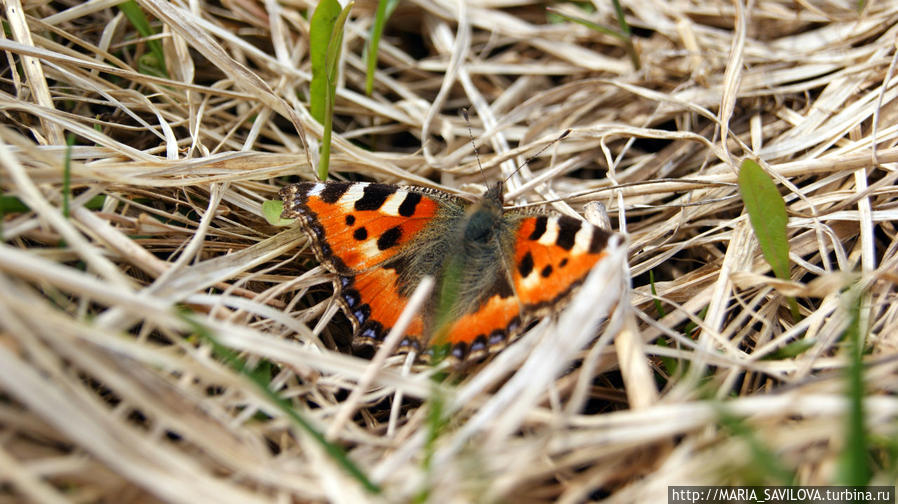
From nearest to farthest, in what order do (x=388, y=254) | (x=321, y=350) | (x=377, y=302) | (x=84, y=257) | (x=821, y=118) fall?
1. (x=84, y=257)
2. (x=321, y=350)
3. (x=377, y=302)
4. (x=388, y=254)
5. (x=821, y=118)

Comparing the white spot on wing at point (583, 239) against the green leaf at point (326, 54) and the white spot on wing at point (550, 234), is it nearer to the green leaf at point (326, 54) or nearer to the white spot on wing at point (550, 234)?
the white spot on wing at point (550, 234)

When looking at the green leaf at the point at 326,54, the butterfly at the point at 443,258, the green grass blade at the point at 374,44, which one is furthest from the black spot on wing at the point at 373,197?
the green grass blade at the point at 374,44

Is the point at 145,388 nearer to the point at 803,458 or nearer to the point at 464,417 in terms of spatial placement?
the point at 464,417

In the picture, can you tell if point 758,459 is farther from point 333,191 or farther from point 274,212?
point 274,212

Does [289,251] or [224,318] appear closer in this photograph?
[224,318]

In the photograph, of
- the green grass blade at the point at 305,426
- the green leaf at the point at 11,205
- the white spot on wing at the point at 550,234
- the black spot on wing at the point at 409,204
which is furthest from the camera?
the black spot on wing at the point at 409,204

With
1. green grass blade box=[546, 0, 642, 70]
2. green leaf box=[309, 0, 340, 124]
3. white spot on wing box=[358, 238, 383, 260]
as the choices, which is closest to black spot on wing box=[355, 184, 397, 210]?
white spot on wing box=[358, 238, 383, 260]

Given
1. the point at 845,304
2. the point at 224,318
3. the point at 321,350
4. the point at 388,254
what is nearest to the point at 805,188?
the point at 845,304

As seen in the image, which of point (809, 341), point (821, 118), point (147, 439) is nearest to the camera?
point (147, 439)

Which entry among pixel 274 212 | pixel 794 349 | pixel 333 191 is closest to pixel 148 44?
pixel 274 212
